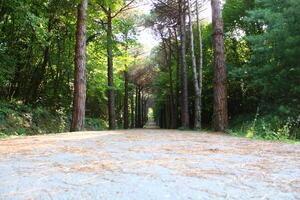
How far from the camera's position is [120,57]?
2472 cm

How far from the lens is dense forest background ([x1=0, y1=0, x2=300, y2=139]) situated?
39.1 ft

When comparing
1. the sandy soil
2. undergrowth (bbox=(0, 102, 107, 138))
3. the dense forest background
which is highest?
the dense forest background

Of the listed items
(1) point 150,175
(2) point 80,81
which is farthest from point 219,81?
(1) point 150,175

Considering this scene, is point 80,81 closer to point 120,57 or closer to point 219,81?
point 219,81

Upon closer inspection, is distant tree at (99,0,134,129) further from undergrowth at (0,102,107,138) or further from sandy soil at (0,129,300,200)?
sandy soil at (0,129,300,200)

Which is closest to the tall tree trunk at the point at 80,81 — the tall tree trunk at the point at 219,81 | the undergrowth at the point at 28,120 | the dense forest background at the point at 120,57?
the dense forest background at the point at 120,57

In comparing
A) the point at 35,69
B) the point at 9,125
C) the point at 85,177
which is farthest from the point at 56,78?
the point at 85,177

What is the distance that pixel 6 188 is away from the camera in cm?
307

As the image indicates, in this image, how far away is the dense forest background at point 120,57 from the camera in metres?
11.9

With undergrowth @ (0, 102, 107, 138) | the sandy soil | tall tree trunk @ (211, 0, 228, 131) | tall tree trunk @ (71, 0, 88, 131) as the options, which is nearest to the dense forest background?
undergrowth @ (0, 102, 107, 138)

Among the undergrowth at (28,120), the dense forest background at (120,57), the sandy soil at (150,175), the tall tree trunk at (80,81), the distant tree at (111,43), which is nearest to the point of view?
the sandy soil at (150,175)

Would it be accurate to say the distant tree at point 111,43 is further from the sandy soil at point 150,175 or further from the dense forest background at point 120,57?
the sandy soil at point 150,175

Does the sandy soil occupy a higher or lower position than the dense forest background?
lower

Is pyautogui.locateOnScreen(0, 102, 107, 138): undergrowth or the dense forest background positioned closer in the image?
the dense forest background
